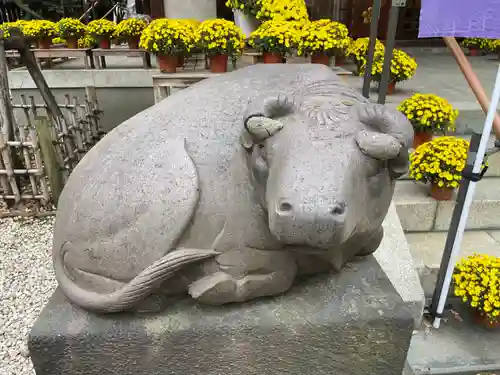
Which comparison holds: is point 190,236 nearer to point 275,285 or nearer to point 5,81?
point 275,285

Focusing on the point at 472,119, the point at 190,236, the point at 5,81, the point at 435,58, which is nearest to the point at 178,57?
the point at 5,81

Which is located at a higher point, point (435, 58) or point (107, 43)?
point (107, 43)

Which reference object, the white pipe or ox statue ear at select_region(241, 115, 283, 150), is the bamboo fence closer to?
ox statue ear at select_region(241, 115, 283, 150)

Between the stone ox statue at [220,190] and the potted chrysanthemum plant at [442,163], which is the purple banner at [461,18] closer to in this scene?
the stone ox statue at [220,190]

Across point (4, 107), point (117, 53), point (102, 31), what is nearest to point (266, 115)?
point (4, 107)

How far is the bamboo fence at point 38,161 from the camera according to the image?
3646 millimetres

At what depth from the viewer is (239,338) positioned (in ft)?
4.71

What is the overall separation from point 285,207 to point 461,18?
59.2 inches

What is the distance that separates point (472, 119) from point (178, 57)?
273 cm

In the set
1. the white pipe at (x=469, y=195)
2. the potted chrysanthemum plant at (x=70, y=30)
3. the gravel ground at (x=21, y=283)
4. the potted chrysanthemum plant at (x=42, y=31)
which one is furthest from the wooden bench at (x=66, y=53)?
the white pipe at (x=469, y=195)

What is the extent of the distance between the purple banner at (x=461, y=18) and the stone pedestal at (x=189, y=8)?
12.0 feet

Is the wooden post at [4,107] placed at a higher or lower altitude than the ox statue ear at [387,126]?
lower

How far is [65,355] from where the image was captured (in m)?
1.44

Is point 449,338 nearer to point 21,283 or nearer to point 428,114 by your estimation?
point 428,114
